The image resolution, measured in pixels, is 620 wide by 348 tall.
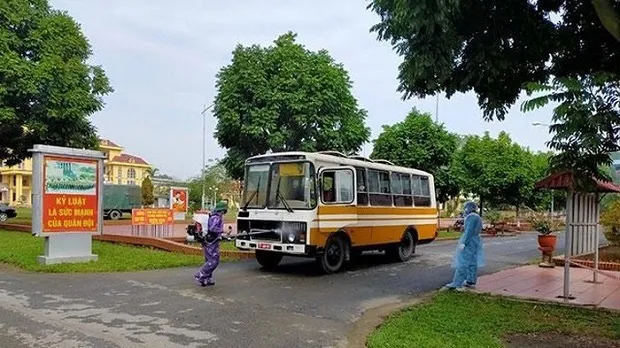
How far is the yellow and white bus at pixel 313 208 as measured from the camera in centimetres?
1230

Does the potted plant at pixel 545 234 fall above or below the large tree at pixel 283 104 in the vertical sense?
below

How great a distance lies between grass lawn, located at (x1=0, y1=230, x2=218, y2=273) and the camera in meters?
12.3

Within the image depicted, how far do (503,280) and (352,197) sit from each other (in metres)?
3.88

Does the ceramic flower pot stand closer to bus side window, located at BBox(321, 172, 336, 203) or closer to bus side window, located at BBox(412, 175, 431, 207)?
bus side window, located at BBox(412, 175, 431, 207)

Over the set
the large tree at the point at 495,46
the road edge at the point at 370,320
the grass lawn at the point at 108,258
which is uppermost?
the large tree at the point at 495,46

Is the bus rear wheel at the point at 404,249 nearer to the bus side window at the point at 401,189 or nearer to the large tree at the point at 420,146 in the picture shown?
the bus side window at the point at 401,189

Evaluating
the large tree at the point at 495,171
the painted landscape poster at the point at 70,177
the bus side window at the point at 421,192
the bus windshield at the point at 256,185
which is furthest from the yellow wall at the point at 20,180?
the bus windshield at the point at 256,185

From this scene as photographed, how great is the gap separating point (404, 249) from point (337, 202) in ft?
14.5

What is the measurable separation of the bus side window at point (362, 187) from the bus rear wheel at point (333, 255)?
1151 mm

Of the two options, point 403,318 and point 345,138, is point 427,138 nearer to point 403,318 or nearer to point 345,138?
point 345,138

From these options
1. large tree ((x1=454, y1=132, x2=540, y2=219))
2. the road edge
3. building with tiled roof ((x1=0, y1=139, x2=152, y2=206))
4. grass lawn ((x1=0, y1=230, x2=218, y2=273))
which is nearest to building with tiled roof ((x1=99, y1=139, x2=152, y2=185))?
building with tiled roof ((x1=0, y1=139, x2=152, y2=206))

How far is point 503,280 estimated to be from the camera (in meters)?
12.1

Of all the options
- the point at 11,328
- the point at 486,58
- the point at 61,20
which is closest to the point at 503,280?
the point at 486,58

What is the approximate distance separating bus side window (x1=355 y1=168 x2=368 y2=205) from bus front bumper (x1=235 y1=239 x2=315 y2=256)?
226cm
